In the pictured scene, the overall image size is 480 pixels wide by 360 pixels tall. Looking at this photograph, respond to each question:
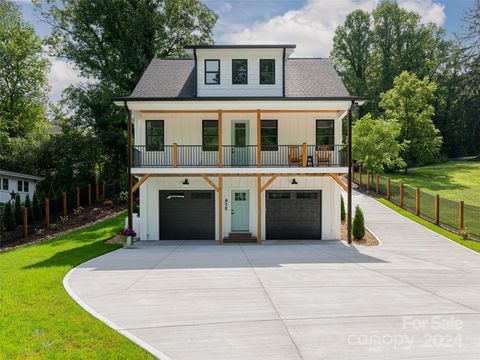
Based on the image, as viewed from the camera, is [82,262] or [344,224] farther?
[344,224]

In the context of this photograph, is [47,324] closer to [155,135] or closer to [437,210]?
[155,135]

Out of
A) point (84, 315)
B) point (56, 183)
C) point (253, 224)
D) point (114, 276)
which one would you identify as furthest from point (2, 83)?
point (84, 315)

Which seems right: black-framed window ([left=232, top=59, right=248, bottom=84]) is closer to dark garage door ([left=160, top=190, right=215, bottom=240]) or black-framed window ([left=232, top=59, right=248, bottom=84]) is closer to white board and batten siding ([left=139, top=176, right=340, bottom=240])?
white board and batten siding ([left=139, top=176, right=340, bottom=240])

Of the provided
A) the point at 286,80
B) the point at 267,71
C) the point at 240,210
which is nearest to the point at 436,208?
the point at 240,210

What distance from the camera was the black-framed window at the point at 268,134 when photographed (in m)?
16.9

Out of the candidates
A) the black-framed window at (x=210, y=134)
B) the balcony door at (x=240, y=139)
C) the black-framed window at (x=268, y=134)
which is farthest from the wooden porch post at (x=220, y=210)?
the black-framed window at (x=268, y=134)

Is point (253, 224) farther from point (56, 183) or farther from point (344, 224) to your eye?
point (56, 183)

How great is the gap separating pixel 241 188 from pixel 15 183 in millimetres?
18303

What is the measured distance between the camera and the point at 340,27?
50.6m

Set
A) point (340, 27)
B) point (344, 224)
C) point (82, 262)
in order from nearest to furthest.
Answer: point (82, 262)
point (344, 224)
point (340, 27)

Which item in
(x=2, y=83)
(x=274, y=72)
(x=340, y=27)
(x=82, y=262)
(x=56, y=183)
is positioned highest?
(x=340, y=27)

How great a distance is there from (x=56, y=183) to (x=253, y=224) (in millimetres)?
15526

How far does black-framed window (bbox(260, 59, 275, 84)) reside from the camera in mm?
16938

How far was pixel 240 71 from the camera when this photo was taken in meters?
16.9
